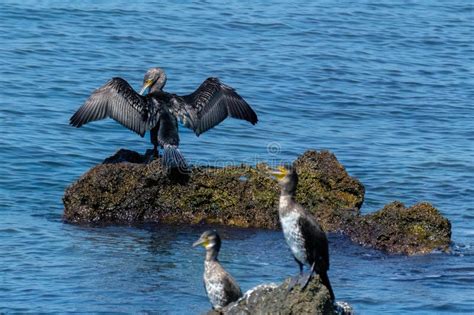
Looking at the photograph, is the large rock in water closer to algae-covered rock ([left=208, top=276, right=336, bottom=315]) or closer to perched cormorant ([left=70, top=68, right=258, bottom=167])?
perched cormorant ([left=70, top=68, right=258, bottom=167])

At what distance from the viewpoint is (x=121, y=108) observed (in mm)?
12891

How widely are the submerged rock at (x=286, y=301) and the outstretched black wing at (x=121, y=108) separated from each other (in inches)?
202

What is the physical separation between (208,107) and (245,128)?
3.66m

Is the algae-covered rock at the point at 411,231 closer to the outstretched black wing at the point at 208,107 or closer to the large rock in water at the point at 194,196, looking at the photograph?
the large rock in water at the point at 194,196

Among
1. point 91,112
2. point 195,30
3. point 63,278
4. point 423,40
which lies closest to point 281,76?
point 195,30

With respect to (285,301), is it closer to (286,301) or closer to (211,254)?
(286,301)

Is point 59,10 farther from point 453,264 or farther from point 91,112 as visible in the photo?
point 453,264

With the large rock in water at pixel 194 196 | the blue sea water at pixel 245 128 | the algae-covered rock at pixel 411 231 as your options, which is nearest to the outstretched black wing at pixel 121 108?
the large rock in water at pixel 194 196

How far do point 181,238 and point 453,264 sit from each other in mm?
2824

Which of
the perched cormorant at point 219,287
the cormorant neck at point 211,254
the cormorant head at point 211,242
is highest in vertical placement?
the cormorant head at point 211,242

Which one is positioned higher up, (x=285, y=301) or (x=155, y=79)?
(x=155, y=79)

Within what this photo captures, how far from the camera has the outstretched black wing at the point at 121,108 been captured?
41.8ft

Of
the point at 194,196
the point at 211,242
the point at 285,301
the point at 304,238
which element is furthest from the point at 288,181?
the point at 194,196

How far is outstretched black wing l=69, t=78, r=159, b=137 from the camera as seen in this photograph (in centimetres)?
1274
